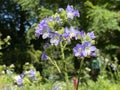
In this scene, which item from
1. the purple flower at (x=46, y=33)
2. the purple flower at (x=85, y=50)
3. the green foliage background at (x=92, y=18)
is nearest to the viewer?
the purple flower at (x=85, y=50)

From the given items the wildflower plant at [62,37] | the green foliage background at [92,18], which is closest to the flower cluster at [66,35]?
the wildflower plant at [62,37]

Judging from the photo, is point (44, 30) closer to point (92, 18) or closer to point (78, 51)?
point (78, 51)

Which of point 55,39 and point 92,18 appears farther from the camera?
point 92,18

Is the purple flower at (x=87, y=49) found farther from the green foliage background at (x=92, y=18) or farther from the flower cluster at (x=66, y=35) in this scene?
the green foliage background at (x=92, y=18)

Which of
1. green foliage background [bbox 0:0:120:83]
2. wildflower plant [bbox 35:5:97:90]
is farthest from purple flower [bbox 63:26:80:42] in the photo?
green foliage background [bbox 0:0:120:83]

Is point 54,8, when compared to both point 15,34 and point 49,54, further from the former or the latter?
point 49,54

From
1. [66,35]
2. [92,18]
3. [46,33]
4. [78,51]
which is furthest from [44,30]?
[92,18]

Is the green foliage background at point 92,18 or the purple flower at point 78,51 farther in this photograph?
the green foliage background at point 92,18

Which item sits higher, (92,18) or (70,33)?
(70,33)

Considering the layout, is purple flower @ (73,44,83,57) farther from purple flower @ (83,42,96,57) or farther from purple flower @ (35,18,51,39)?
purple flower @ (35,18,51,39)

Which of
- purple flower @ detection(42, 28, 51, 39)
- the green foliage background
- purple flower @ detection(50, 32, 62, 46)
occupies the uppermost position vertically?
purple flower @ detection(42, 28, 51, 39)

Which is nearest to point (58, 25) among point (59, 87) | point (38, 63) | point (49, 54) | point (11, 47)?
point (49, 54)

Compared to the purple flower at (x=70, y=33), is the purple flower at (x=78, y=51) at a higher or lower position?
lower

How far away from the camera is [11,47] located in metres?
15.9
